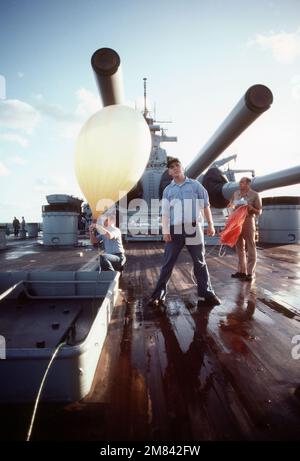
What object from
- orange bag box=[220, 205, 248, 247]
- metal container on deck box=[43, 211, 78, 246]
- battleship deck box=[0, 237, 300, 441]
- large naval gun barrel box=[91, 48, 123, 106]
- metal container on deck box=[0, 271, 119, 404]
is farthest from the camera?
metal container on deck box=[43, 211, 78, 246]

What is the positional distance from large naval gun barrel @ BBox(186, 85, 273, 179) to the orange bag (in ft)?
3.43

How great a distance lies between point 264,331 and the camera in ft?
7.84

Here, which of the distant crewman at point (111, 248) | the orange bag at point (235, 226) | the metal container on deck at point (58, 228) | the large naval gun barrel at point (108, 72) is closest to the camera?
the large naval gun barrel at point (108, 72)

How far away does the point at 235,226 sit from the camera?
13.8 feet

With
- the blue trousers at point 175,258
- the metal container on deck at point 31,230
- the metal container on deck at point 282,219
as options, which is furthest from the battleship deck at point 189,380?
the metal container on deck at point 31,230

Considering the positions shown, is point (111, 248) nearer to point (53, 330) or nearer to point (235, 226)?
point (53, 330)

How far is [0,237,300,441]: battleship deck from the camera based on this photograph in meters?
1.24

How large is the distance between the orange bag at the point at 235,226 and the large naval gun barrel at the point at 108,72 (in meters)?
2.42

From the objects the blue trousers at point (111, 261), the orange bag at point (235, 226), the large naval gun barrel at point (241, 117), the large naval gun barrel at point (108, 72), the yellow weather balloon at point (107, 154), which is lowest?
the blue trousers at point (111, 261)

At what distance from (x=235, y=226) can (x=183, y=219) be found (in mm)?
1525

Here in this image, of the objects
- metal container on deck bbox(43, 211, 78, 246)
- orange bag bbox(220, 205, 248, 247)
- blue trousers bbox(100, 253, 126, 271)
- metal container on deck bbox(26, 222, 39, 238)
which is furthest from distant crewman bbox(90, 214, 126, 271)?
metal container on deck bbox(26, 222, 39, 238)

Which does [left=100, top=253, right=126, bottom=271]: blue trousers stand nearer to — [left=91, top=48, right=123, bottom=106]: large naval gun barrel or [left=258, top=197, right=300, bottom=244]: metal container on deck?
[left=91, top=48, right=123, bottom=106]: large naval gun barrel

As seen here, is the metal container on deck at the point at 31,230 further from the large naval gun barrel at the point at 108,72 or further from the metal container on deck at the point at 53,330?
the large naval gun barrel at the point at 108,72

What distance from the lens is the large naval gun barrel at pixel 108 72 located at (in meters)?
2.46
